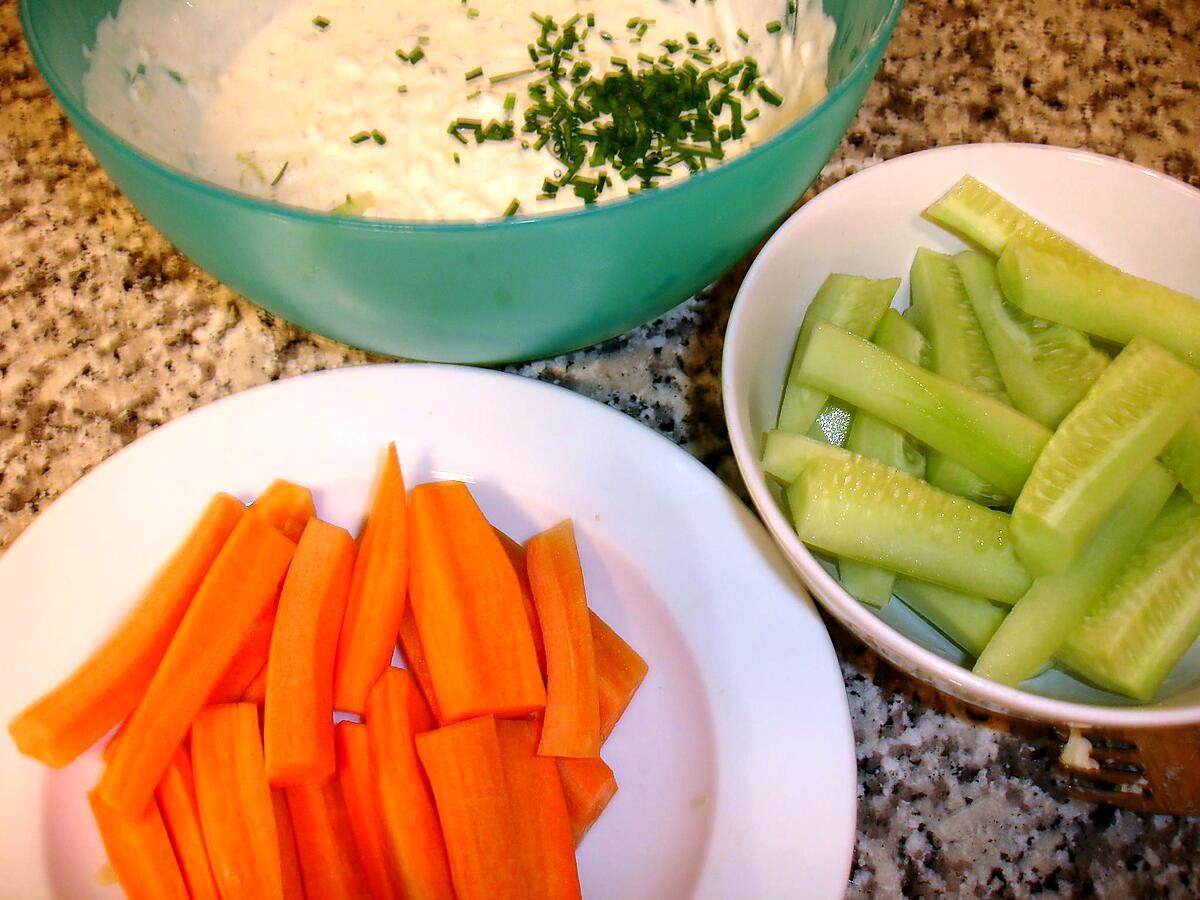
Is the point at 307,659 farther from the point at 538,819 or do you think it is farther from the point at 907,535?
the point at 907,535

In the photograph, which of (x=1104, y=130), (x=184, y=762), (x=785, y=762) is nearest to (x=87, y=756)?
(x=184, y=762)

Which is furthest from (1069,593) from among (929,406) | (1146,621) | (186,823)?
(186,823)

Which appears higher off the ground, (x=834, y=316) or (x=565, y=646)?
(x=834, y=316)

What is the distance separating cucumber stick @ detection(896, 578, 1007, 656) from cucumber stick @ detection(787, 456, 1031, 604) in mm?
23

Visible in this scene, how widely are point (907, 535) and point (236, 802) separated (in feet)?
1.99

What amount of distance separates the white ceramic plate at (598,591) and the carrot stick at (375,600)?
0.22 ft

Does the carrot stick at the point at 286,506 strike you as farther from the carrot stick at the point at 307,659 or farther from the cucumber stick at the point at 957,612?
the cucumber stick at the point at 957,612

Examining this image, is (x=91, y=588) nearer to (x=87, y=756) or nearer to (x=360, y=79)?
(x=87, y=756)

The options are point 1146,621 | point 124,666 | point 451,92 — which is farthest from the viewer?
point 451,92

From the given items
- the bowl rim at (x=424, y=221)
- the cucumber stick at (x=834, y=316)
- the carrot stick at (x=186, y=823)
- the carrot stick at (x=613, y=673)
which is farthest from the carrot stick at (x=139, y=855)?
the cucumber stick at (x=834, y=316)

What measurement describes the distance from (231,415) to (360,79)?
420mm

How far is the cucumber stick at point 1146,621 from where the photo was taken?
28.1 inches

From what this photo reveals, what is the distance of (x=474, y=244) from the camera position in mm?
732

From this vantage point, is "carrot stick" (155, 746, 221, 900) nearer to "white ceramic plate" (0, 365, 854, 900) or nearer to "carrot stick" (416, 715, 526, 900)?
"white ceramic plate" (0, 365, 854, 900)
